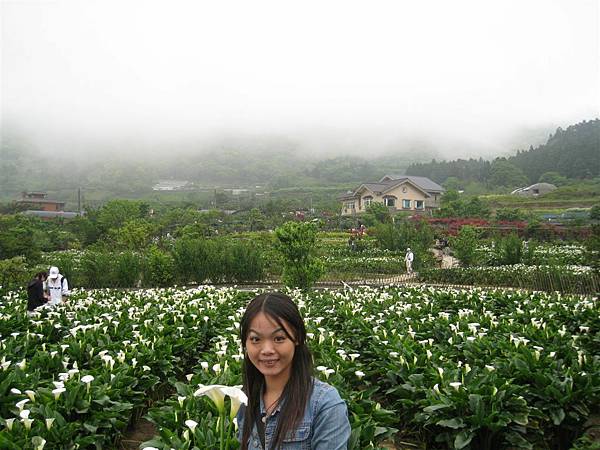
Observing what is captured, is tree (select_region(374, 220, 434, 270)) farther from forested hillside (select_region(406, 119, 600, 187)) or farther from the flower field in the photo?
forested hillside (select_region(406, 119, 600, 187))

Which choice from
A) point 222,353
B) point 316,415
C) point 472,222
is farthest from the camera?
point 472,222

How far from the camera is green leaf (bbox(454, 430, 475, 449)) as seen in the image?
11.7ft

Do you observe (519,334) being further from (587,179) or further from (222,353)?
(587,179)

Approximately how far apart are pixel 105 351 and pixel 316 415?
424 centimetres

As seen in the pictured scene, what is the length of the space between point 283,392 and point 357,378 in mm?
3160

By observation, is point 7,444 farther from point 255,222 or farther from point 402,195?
point 402,195

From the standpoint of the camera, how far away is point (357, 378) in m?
4.94

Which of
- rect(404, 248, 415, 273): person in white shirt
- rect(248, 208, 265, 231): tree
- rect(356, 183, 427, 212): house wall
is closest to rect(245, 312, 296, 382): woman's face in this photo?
rect(404, 248, 415, 273): person in white shirt

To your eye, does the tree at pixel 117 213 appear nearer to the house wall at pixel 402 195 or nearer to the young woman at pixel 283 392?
the house wall at pixel 402 195

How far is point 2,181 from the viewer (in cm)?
15112

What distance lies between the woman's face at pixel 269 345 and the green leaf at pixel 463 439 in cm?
227

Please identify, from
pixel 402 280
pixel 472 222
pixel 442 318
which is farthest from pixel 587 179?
pixel 442 318

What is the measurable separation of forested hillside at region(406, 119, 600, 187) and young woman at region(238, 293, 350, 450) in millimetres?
84098

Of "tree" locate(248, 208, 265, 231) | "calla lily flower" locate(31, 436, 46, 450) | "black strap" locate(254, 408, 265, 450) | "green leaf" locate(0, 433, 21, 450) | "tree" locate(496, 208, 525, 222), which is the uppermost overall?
"black strap" locate(254, 408, 265, 450)
